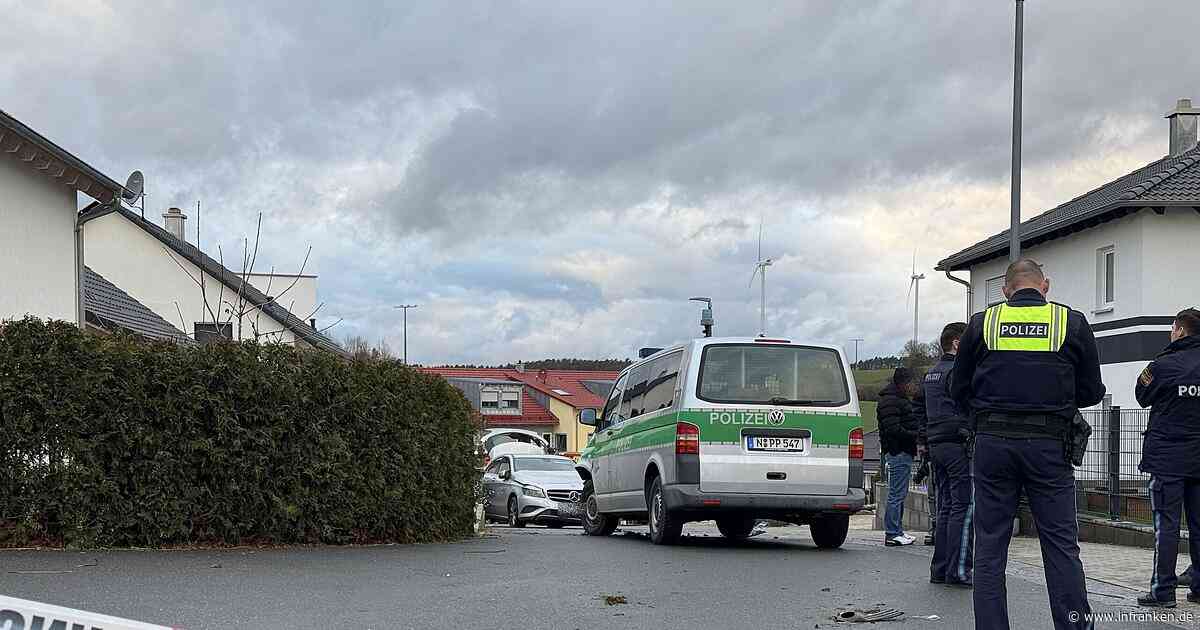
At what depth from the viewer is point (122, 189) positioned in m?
19.9

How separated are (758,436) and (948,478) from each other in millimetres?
3347

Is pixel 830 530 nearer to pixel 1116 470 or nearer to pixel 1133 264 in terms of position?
pixel 1116 470

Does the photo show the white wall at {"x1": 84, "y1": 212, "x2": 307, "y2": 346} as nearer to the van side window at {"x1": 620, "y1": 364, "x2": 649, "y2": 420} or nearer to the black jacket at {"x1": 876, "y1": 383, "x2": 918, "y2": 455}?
the van side window at {"x1": 620, "y1": 364, "x2": 649, "y2": 420}

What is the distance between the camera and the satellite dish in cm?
1995

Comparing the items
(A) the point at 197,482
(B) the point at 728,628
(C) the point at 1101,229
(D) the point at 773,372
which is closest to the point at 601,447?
(D) the point at 773,372

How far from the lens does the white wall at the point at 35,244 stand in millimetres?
18828

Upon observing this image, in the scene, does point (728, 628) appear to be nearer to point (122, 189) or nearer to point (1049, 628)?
point (1049, 628)

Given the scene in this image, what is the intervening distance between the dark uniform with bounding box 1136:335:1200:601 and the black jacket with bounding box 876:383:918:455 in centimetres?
411

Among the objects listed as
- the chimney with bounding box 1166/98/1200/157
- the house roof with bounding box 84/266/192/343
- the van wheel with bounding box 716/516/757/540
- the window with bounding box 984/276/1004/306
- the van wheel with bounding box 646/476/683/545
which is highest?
the chimney with bounding box 1166/98/1200/157

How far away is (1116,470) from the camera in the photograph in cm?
1382

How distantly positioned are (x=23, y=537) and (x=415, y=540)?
3.80 metres

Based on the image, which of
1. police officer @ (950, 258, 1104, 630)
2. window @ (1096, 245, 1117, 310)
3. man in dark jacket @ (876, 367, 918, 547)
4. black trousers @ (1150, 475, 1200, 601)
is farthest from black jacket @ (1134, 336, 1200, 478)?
window @ (1096, 245, 1117, 310)

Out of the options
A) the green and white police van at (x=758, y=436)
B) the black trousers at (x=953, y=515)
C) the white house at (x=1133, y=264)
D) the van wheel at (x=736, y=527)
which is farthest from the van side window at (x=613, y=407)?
the white house at (x=1133, y=264)

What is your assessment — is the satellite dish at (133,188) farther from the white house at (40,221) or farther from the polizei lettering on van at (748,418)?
the polizei lettering on van at (748,418)
